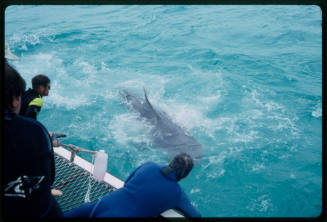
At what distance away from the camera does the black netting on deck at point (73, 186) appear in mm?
3764

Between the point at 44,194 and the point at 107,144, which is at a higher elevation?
the point at 44,194

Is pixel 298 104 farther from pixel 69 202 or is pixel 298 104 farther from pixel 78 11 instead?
pixel 78 11

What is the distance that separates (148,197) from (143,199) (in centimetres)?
6

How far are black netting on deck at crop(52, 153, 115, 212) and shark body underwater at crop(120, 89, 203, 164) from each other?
8.04ft

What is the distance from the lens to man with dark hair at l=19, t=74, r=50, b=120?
3.77 metres

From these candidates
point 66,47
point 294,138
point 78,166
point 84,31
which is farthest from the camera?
point 84,31

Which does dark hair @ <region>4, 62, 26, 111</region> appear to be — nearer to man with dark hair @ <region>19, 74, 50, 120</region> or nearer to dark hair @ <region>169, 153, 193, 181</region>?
man with dark hair @ <region>19, 74, 50, 120</region>

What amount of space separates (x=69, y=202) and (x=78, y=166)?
773 millimetres

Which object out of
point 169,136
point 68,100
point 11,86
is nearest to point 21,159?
point 11,86

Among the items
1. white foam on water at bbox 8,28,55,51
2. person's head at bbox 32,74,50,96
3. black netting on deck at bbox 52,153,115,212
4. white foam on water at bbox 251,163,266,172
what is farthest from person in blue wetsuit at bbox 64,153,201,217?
white foam on water at bbox 8,28,55,51

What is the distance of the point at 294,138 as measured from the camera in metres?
6.73

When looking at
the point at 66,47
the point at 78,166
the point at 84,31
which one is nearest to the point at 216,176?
the point at 78,166

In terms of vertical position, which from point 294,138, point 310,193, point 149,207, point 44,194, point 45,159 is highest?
point 45,159

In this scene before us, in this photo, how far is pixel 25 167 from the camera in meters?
2.07
